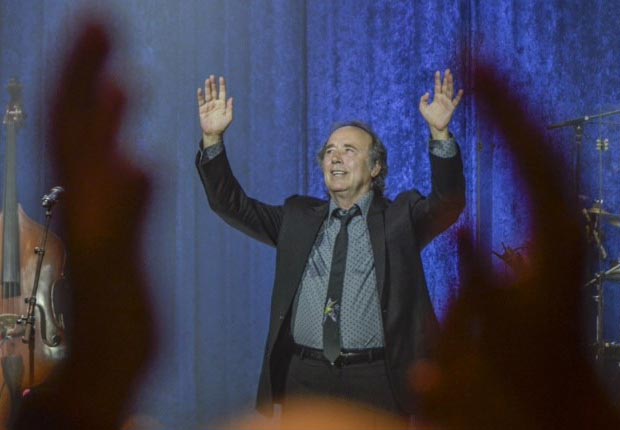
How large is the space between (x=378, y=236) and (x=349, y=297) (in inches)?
8.0

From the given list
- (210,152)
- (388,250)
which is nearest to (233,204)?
(210,152)

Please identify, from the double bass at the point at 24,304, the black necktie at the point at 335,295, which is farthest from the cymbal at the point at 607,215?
the double bass at the point at 24,304

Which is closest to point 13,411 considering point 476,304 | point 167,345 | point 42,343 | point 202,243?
point 42,343

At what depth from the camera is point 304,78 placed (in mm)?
3896

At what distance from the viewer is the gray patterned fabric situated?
228 cm

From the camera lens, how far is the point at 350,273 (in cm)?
233

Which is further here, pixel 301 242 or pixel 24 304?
pixel 24 304

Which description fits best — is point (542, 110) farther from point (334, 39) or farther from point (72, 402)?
point (72, 402)

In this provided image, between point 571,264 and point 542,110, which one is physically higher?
point 542,110

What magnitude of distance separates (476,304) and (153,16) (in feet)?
6.61

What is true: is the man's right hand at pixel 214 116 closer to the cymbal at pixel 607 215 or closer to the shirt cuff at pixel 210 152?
the shirt cuff at pixel 210 152

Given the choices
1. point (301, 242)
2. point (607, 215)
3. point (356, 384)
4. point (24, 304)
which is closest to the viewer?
point (356, 384)

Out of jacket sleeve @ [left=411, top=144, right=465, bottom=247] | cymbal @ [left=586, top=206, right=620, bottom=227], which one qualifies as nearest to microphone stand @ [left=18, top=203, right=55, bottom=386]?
jacket sleeve @ [left=411, top=144, right=465, bottom=247]

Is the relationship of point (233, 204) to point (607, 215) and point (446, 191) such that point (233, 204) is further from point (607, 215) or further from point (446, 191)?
point (607, 215)
